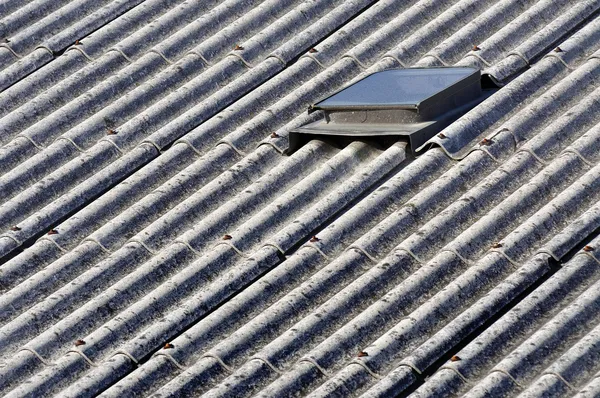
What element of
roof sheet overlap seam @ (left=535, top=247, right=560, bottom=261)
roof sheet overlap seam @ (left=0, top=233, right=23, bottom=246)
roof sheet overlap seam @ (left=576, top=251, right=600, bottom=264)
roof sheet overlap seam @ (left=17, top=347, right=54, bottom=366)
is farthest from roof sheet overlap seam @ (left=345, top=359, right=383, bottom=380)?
roof sheet overlap seam @ (left=0, top=233, right=23, bottom=246)

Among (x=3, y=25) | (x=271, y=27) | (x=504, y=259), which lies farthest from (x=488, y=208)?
(x=3, y=25)

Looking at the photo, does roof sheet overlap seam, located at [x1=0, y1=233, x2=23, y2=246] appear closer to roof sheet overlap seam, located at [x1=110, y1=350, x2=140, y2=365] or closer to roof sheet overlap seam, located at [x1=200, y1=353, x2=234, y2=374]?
roof sheet overlap seam, located at [x1=110, y1=350, x2=140, y2=365]

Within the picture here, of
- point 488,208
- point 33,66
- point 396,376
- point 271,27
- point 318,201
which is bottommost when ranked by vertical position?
point 396,376

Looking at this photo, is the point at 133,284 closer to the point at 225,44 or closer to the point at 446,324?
the point at 446,324

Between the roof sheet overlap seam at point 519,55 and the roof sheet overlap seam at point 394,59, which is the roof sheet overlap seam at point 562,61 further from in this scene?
the roof sheet overlap seam at point 394,59

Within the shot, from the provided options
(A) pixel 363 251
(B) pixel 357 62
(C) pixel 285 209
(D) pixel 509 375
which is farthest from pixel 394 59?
(D) pixel 509 375

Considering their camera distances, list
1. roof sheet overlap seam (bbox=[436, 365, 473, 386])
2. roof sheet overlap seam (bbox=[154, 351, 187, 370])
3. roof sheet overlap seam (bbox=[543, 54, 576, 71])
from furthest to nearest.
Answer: roof sheet overlap seam (bbox=[543, 54, 576, 71]) → roof sheet overlap seam (bbox=[154, 351, 187, 370]) → roof sheet overlap seam (bbox=[436, 365, 473, 386])
